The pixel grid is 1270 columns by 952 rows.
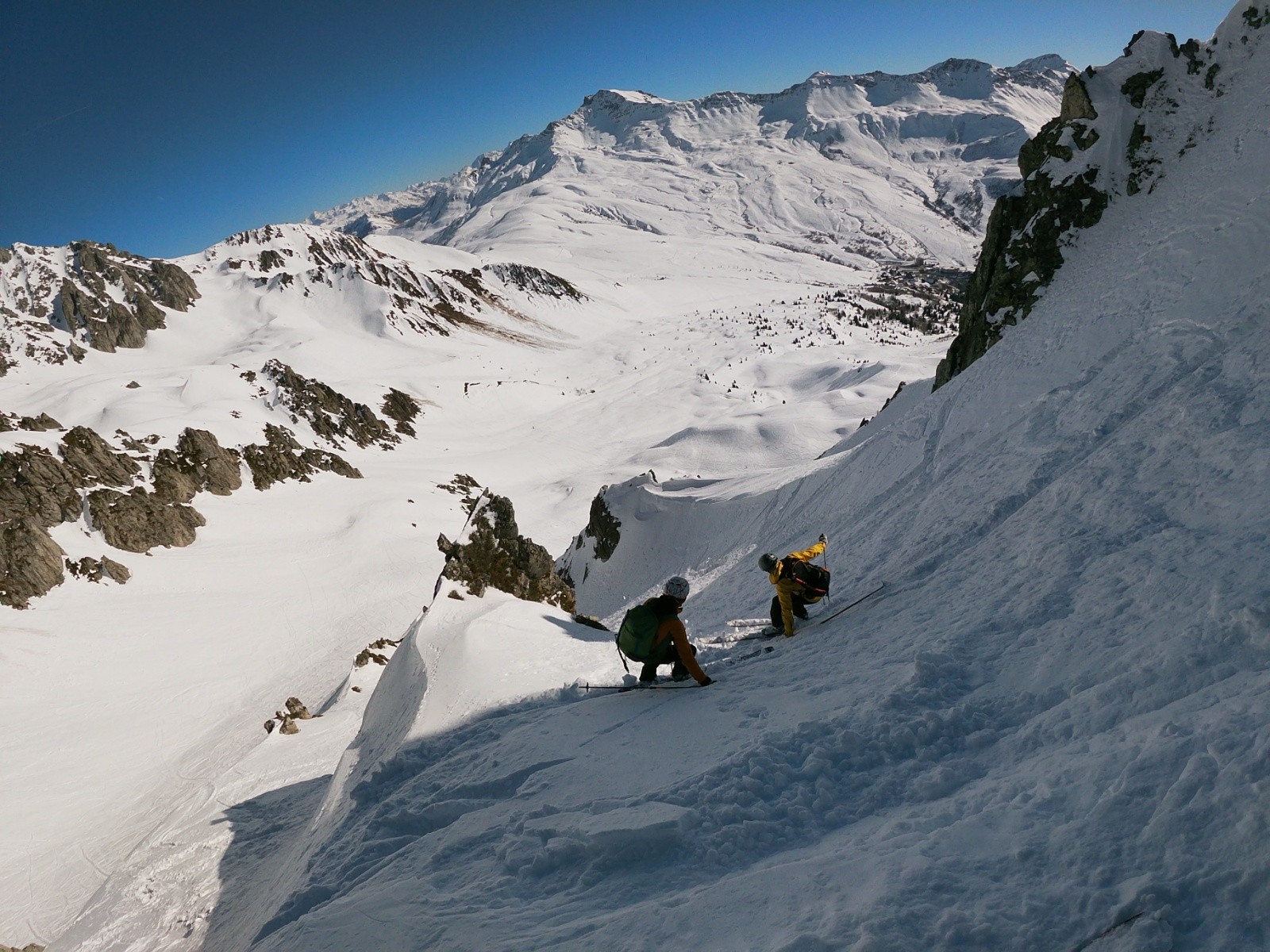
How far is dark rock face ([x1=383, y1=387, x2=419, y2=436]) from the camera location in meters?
59.1

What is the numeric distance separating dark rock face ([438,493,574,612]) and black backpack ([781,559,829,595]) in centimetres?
1232

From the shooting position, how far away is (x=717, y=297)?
5069 inches

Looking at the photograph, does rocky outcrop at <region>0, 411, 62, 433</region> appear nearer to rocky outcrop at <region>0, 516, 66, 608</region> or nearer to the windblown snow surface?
rocky outcrop at <region>0, 516, 66, 608</region>

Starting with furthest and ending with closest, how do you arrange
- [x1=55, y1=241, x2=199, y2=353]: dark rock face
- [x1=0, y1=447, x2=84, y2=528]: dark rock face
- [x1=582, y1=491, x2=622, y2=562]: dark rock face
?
[x1=55, y1=241, x2=199, y2=353]: dark rock face < [x1=582, y1=491, x2=622, y2=562]: dark rock face < [x1=0, y1=447, x2=84, y2=528]: dark rock face

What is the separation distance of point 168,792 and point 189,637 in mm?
9939

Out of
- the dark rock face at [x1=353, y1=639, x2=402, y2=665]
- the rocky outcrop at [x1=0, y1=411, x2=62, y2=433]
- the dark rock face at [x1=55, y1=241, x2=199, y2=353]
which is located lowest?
the dark rock face at [x1=353, y1=639, x2=402, y2=665]

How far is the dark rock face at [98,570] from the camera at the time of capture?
1022 inches

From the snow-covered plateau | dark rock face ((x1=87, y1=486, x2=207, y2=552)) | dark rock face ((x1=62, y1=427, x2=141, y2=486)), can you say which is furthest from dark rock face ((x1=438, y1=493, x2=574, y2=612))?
dark rock face ((x1=62, y1=427, x2=141, y2=486))

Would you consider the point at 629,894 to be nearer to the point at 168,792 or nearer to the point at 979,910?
the point at 979,910

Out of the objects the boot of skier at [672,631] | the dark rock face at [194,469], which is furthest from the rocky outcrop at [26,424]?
the boot of skier at [672,631]

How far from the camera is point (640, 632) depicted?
7.65 metres

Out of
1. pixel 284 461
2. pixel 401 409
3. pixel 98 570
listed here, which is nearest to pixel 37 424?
pixel 284 461

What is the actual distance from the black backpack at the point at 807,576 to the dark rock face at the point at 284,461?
39.5 metres

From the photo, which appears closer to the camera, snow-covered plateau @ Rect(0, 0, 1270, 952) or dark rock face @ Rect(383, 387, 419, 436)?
snow-covered plateau @ Rect(0, 0, 1270, 952)
